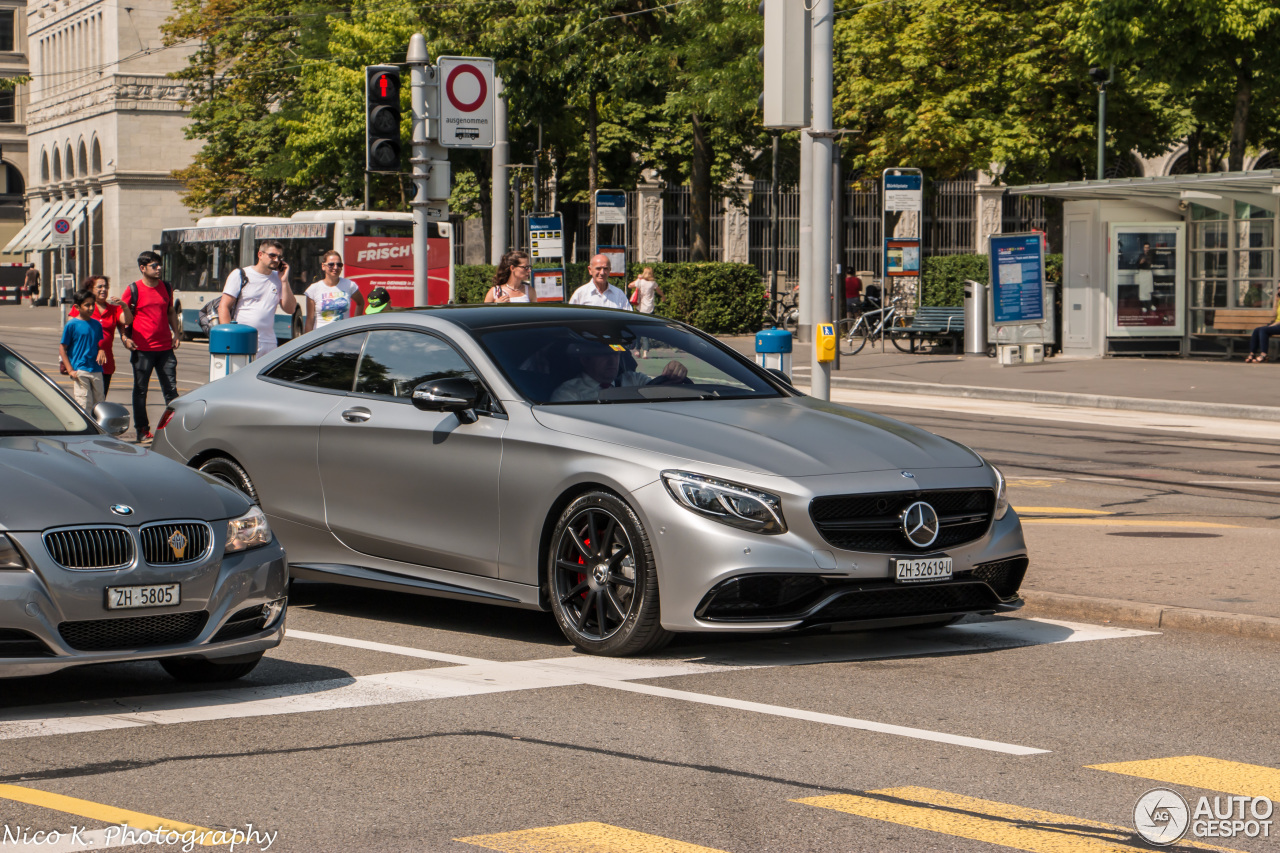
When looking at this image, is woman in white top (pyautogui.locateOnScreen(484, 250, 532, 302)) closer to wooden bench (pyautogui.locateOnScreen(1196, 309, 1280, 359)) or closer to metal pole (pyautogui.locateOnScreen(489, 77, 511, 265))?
metal pole (pyautogui.locateOnScreen(489, 77, 511, 265))

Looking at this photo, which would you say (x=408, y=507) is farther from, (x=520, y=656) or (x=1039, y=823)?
(x=1039, y=823)

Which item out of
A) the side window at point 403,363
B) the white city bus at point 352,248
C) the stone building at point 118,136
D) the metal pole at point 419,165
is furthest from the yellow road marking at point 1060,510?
the stone building at point 118,136

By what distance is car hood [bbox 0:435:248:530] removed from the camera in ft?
19.6

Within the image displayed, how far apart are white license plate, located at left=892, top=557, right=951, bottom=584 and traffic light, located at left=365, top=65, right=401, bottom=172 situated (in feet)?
28.6

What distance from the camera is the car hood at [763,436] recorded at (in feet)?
23.4

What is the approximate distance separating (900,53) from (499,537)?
1346 inches

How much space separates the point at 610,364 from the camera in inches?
319

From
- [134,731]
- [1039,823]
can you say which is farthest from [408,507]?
[1039,823]

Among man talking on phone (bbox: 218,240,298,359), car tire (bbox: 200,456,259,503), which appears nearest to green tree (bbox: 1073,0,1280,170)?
man talking on phone (bbox: 218,240,298,359)

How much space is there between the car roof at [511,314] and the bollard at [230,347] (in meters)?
4.99

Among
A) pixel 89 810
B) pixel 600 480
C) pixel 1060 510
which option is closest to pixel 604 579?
pixel 600 480

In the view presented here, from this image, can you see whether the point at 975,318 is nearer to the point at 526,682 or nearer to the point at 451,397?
the point at 451,397

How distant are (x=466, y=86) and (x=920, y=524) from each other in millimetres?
9759

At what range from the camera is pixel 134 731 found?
5926 mm
